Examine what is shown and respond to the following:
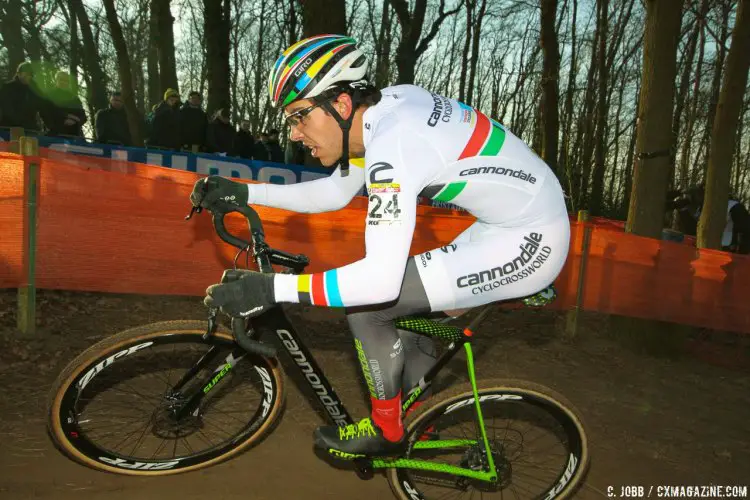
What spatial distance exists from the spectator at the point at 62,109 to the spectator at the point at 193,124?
195 centimetres

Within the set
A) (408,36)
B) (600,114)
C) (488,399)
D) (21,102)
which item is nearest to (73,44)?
(408,36)

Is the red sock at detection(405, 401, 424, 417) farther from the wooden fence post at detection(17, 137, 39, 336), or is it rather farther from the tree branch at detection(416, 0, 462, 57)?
the tree branch at detection(416, 0, 462, 57)

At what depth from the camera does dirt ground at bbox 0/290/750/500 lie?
3193mm

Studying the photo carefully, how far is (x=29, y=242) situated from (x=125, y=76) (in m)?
14.8

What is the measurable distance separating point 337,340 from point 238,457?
8.41 ft

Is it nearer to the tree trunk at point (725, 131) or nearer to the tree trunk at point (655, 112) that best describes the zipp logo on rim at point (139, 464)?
the tree trunk at point (655, 112)

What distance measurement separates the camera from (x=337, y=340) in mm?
5988

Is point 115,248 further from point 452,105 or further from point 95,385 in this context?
point 452,105

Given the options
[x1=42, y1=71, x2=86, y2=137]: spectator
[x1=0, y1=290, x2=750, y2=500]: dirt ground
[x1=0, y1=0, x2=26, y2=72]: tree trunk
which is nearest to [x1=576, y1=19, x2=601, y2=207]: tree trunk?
[x1=0, y1=290, x2=750, y2=500]: dirt ground

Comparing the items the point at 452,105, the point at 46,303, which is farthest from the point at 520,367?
the point at 46,303

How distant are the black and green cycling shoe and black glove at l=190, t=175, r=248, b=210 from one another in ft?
4.31

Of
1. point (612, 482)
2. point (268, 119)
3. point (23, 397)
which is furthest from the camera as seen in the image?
point (268, 119)

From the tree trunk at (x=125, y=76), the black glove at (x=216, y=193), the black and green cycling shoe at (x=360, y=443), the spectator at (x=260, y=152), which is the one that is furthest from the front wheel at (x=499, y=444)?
the tree trunk at (x=125, y=76)

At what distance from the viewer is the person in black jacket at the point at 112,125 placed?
11.3m
